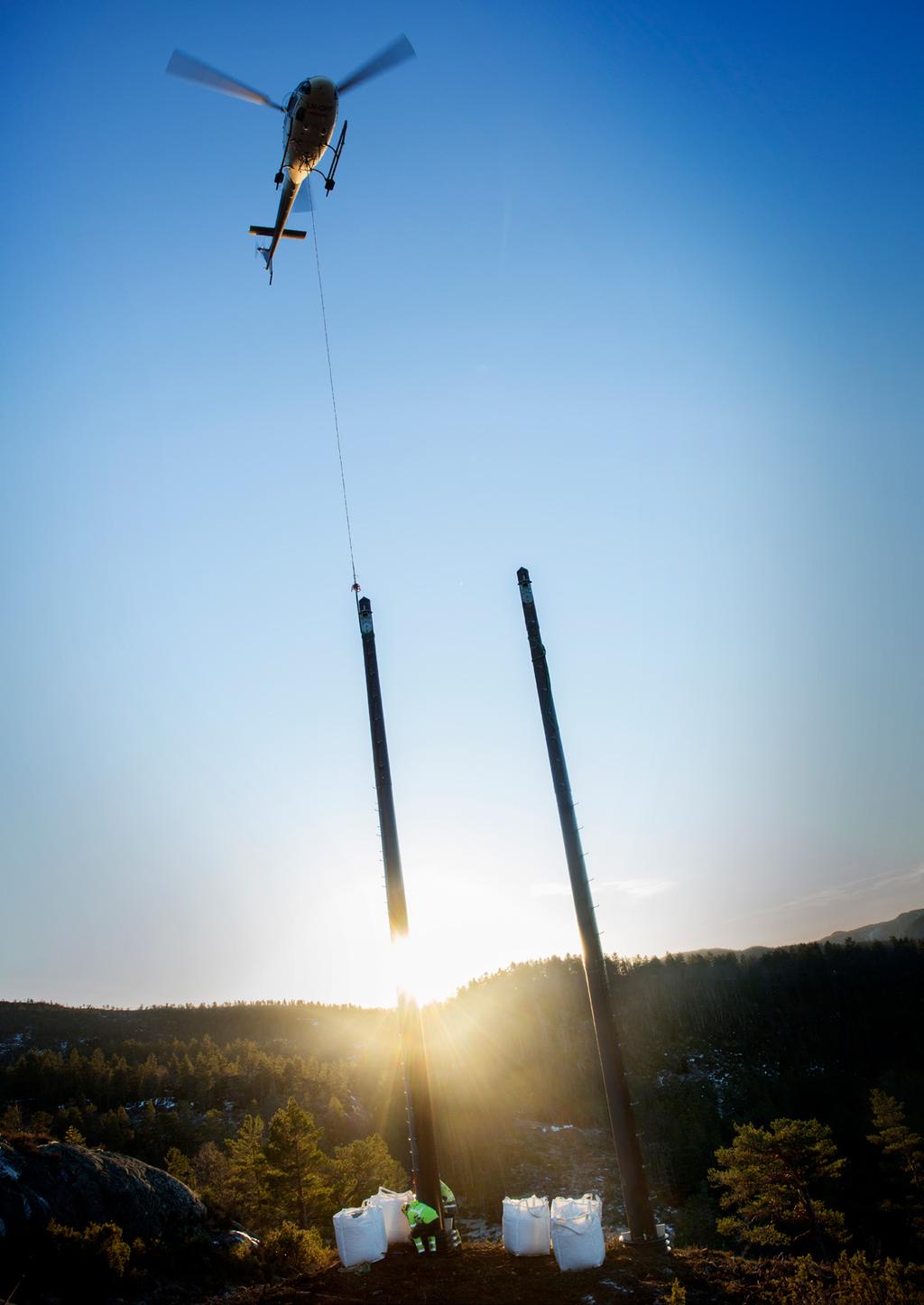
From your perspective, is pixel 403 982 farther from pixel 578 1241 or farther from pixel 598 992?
pixel 578 1241

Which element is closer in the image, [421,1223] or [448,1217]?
[421,1223]

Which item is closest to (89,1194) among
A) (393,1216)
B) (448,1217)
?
(393,1216)

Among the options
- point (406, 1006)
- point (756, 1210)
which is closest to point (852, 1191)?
point (756, 1210)

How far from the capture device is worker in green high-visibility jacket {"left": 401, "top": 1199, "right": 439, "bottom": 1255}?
483 inches

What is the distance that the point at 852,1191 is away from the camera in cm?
5519

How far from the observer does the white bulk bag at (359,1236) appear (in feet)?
38.7

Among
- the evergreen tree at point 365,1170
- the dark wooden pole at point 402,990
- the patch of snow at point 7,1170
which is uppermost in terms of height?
the dark wooden pole at point 402,990

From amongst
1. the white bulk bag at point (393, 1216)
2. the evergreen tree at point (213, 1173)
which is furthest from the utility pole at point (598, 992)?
the evergreen tree at point (213, 1173)

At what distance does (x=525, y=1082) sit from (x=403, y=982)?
8853cm

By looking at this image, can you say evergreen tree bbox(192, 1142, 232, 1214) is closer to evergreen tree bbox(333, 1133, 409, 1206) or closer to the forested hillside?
the forested hillside

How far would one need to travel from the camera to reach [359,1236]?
1194cm

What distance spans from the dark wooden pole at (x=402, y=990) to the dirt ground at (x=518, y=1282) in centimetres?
148

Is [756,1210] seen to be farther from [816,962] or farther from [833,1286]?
[816,962]

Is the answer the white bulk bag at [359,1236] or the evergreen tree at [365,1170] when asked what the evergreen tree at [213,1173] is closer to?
the evergreen tree at [365,1170]
